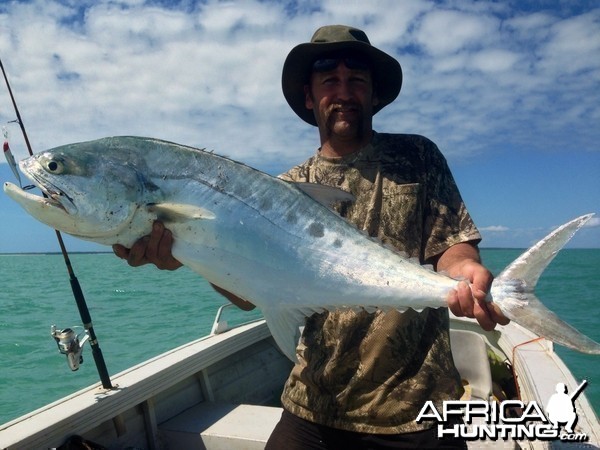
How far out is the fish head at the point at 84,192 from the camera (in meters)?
2.33

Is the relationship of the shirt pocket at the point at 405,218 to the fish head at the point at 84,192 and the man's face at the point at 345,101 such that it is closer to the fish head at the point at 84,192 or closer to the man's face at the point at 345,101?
the man's face at the point at 345,101

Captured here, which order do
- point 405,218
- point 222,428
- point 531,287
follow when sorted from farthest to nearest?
point 222,428 < point 405,218 < point 531,287

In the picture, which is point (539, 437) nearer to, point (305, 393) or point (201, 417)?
point (305, 393)

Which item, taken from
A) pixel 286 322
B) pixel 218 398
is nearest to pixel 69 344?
pixel 218 398

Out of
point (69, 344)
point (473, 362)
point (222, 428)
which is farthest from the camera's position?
point (473, 362)

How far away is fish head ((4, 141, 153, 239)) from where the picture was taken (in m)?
2.33

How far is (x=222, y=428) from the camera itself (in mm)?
Answer: 4469

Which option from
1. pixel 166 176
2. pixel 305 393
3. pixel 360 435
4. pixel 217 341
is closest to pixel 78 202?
pixel 166 176

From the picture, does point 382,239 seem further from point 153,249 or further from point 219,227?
point 153,249

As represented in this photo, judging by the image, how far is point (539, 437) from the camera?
3570 mm

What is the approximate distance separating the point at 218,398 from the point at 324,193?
380 centimetres

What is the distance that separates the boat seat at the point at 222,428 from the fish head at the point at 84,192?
2572 mm

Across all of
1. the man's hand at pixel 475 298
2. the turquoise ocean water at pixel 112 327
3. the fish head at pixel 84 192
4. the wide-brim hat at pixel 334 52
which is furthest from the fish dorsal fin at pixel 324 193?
the turquoise ocean water at pixel 112 327

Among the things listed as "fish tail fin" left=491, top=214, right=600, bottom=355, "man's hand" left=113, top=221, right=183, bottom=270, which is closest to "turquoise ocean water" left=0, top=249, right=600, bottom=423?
"man's hand" left=113, top=221, right=183, bottom=270
